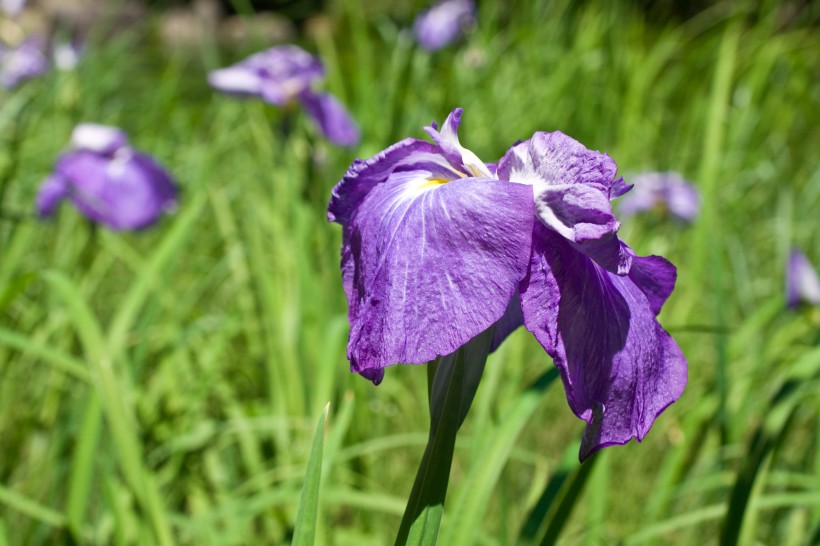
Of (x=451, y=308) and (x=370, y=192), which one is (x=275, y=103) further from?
(x=451, y=308)

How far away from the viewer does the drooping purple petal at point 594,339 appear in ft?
1.99

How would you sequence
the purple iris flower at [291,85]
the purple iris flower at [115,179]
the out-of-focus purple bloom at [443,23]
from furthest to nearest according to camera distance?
the out-of-focus purple bloom at [443,23] → the purple iris flower at [291,85] → the purple iris flower at [115,179]

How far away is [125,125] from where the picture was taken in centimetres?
367

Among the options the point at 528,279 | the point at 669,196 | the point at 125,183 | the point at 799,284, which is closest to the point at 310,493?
the point at 528,279

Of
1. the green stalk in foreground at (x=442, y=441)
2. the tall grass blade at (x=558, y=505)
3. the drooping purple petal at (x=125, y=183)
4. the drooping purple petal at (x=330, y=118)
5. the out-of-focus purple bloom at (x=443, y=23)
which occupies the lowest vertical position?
the tall grass blade at (x=558, y=505)

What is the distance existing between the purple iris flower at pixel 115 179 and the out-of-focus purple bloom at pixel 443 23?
1.52m

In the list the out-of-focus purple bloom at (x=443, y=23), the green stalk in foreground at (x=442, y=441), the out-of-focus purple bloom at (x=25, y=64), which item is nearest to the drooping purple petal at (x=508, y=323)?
the green stalk in foreground at (x=442, y=441)

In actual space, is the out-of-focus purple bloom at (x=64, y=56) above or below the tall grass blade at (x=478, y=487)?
above

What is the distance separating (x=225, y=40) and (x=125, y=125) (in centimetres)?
732

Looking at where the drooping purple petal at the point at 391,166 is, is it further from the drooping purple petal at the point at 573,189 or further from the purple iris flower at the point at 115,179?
the purple iris flower at the point at 115,179

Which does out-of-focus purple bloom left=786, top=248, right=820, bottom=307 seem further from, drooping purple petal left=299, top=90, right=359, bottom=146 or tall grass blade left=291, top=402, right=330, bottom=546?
tall grass blade left=291, top=402, right=330, bottom=546

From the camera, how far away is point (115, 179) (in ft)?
6.67

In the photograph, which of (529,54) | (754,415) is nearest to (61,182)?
(754,415)

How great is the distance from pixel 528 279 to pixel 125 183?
1.62m
